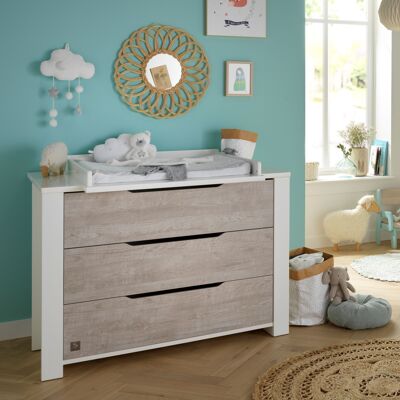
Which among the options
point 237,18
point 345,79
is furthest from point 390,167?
point 237,18

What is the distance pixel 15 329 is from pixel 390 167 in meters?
3.17

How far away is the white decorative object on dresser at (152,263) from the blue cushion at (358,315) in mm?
258

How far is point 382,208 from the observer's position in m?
4.81

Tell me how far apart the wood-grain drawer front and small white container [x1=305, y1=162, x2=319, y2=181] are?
6.33 ft

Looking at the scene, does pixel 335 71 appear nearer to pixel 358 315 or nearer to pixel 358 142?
pixel 358 142

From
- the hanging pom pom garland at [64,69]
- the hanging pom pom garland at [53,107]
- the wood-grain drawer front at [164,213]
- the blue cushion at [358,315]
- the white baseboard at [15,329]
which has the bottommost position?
the white baseboard at [15,329]

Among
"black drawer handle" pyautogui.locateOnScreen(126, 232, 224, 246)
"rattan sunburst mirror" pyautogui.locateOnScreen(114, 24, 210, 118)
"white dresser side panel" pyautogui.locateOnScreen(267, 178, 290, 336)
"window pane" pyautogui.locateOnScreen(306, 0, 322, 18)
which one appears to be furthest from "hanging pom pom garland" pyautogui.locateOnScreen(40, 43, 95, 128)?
"window pane" pyautogui.locateOnScreen(306, 0, 322, 18)

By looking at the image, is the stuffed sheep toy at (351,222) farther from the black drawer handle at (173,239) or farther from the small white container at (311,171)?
the black drawer handle at (173,239)

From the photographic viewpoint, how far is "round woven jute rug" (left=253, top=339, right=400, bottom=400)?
7.41ft

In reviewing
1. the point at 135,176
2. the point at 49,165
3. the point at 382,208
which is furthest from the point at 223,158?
the point at 382,208

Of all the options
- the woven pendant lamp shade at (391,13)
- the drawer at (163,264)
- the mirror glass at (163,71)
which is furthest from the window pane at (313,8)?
the drawer at (163,264)

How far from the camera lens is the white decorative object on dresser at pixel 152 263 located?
7.89 ft

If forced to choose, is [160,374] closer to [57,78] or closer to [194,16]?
[57,78]

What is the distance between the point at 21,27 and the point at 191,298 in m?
1.40
